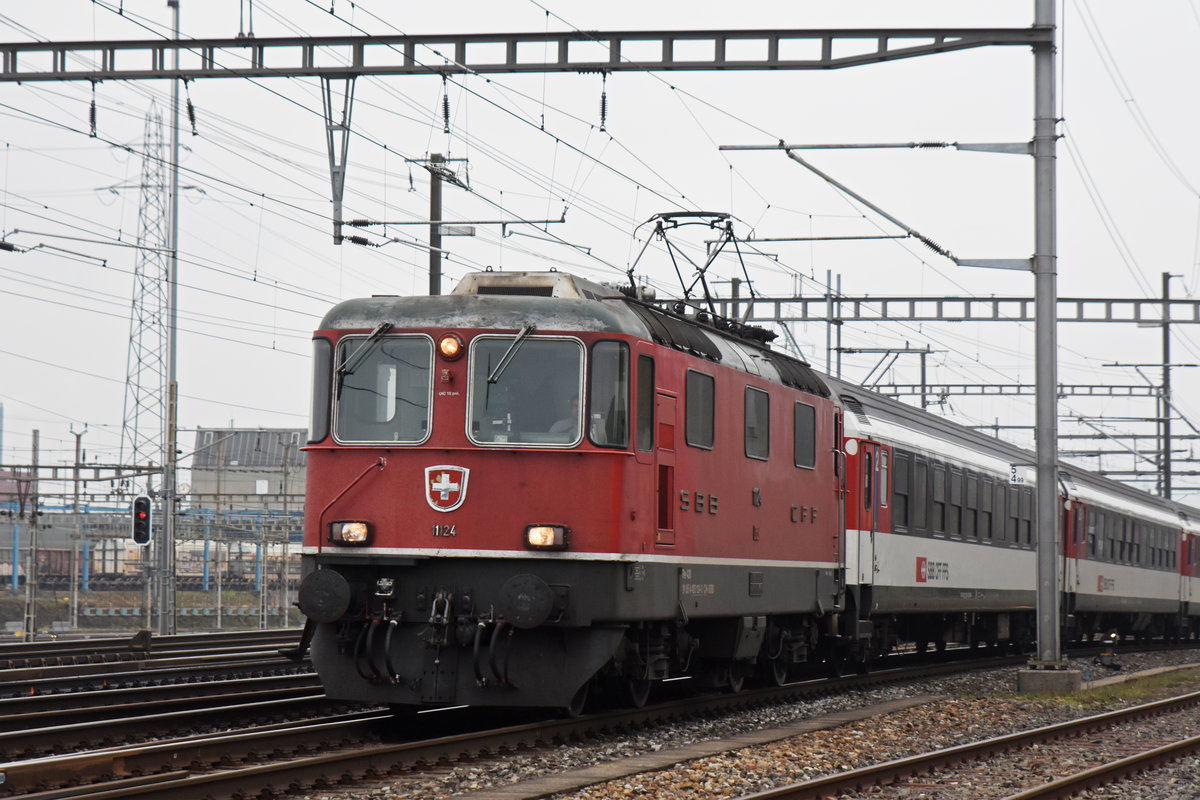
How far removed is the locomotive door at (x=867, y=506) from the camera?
18.7 meters

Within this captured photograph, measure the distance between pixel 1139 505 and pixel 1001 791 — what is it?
26.7 m

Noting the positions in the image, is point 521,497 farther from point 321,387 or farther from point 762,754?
point 762,754

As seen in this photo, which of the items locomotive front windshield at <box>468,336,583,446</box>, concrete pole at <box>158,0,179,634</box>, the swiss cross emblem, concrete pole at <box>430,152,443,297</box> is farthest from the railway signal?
locomotive front windshield at <box>468,336,583,446</box>

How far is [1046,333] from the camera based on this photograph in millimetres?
18141

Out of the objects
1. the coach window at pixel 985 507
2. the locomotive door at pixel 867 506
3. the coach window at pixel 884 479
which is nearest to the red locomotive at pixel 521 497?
the locomotive door at pixel 867 506

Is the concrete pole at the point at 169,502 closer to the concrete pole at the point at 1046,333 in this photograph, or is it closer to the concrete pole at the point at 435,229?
the concrete pole at the point at 435,229

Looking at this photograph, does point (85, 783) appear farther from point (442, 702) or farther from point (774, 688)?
point (774, 688)

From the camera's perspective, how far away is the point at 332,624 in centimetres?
1219

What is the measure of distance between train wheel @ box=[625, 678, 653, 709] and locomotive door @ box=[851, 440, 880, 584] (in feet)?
18.1

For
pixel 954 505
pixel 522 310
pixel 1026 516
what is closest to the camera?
pixel 522 310

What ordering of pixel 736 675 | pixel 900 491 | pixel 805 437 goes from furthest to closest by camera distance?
pixel 900 491
pixel 805 437
pixel 736 675

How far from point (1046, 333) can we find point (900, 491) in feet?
10.8

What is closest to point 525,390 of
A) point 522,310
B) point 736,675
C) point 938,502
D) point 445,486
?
point 522,310

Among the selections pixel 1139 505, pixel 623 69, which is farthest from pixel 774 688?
→ pixel 1139 505
